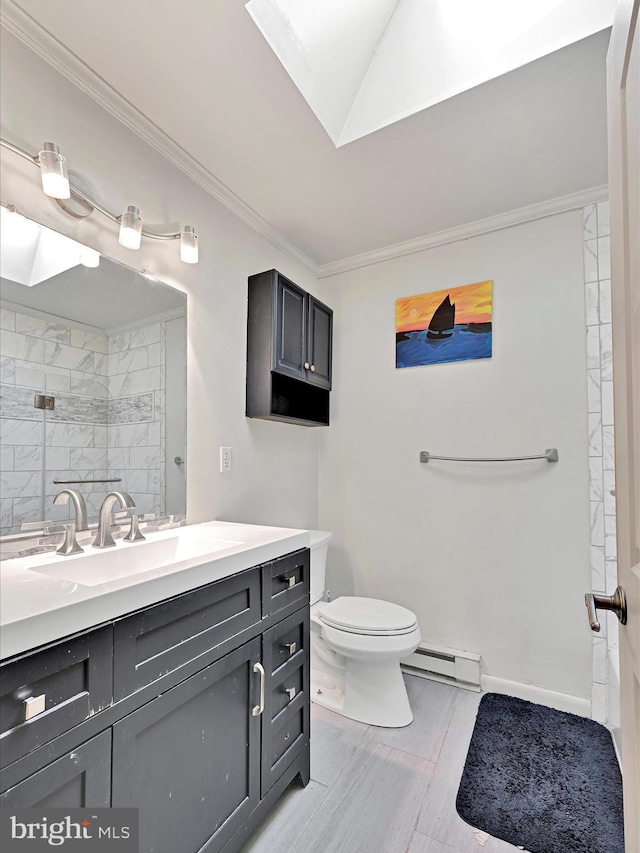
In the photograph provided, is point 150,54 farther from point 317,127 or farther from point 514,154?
point 514,154

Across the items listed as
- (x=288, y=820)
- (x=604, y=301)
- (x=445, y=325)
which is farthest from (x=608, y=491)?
(x=288, y=820)

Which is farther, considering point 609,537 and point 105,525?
point 609,537

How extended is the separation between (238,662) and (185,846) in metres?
0.39

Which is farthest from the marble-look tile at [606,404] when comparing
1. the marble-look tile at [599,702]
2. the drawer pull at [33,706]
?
the drawer pull at [33,706]

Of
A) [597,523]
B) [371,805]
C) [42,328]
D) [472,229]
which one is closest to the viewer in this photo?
[42,328]

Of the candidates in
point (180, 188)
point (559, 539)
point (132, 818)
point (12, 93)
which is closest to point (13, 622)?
point (132, 818)

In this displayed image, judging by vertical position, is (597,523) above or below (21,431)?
below

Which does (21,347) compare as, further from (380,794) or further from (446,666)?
(446,666)

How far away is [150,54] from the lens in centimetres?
131

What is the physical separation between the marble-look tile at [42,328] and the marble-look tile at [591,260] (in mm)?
2179

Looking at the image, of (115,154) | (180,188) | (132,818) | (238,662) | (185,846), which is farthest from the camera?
(180,188)

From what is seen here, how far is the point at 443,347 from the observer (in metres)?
2.31
